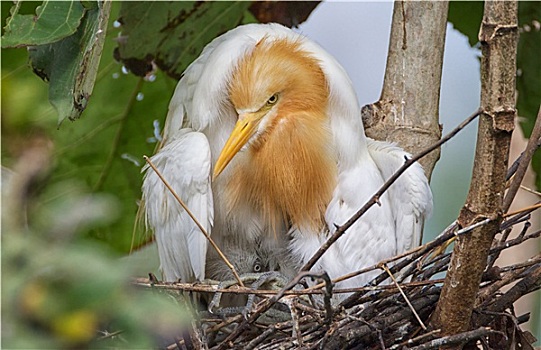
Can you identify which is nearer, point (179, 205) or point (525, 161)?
point (525, 161)

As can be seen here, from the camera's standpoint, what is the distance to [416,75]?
1.47 m

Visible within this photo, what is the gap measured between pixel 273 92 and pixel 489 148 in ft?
2.22

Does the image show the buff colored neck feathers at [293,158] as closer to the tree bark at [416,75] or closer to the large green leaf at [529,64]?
the tree bark at [416,75]

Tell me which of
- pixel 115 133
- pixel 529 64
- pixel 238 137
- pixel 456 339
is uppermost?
pixel 529 64

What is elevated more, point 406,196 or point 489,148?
point 489,148

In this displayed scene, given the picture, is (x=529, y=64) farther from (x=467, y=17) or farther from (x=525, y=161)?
(x=525, y=161)

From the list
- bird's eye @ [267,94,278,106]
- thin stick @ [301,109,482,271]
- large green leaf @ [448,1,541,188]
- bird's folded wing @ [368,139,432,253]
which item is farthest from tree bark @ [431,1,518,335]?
large green leaf @ [448,1,541,188]

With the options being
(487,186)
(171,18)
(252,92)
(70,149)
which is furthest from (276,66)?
(70,149)

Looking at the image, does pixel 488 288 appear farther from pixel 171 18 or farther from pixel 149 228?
pixel 171 18

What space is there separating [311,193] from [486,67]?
76 centimetres

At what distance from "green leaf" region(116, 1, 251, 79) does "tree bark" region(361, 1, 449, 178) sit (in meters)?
0.55

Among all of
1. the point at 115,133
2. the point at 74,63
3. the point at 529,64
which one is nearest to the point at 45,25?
the point at 74,63

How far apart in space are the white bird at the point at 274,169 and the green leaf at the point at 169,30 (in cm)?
32

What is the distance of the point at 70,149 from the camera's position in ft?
6.57
